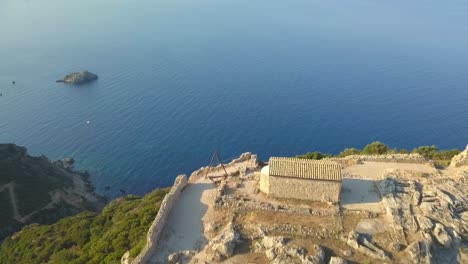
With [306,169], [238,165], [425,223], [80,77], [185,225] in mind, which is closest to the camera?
[425,223]

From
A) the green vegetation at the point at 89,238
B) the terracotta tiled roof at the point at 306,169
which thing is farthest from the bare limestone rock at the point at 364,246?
the green vegetation at the point at 89,238

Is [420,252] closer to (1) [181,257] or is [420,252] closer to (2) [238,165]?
(1) [181,257]

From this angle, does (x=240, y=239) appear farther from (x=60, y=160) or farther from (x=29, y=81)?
(x=29, y=81)

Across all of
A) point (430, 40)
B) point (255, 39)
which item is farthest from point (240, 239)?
point (430, 40)

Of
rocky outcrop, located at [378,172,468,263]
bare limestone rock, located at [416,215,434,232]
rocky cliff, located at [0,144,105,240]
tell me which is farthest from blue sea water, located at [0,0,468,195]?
bare limestone rock, located at [416,215,434,232]

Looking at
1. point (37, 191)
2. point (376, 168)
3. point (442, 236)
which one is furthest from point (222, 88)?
point (442, 236)

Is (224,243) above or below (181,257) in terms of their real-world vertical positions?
above
